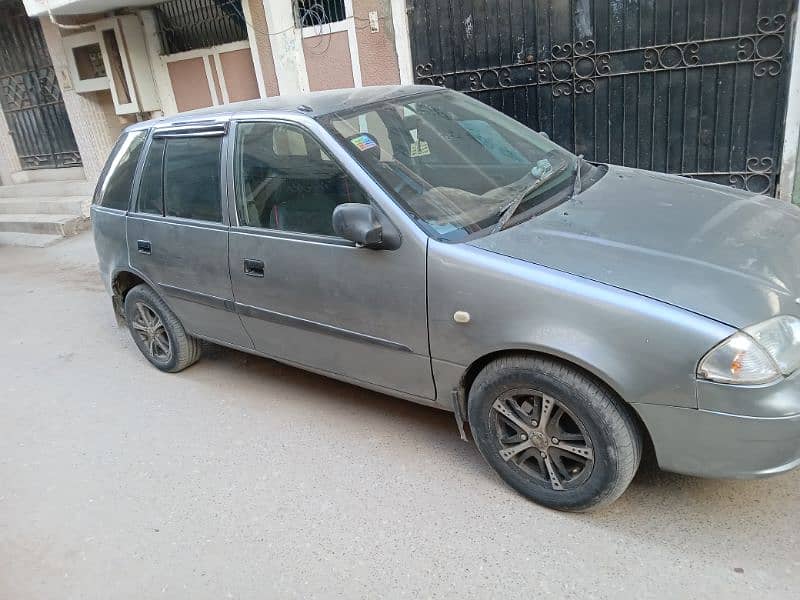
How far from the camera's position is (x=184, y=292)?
13.5ft

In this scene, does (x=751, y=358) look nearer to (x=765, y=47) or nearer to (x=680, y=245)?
(x=680, y=245)

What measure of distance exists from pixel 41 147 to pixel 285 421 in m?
10.9

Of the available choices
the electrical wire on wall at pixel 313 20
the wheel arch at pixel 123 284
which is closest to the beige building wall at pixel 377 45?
the electrical wire on wall at pixel 313 20

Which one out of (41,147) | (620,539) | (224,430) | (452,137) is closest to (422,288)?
(452,137)

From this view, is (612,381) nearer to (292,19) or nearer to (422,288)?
(422,288)

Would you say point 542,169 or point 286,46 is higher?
point 286,46

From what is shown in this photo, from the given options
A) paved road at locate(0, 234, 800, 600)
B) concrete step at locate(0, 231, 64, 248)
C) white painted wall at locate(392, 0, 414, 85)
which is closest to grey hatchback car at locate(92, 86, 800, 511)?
paved road at locate(0, 234, 800, 600)

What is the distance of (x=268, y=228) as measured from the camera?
11.4 feet

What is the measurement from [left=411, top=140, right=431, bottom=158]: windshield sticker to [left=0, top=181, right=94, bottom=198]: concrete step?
8943 millimetres

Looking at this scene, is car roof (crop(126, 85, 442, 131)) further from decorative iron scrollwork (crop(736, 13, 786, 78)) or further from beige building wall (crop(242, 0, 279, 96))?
beige building wall (crop(242, 0, 279, 96))

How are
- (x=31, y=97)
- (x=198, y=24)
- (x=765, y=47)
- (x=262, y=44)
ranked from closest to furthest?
(x=765, y=47), (x=262, y=44), (x=198, y=24), (x=31, y=97)

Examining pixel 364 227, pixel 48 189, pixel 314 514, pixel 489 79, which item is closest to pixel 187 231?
pixel 364 227

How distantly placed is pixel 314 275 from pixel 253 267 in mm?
489

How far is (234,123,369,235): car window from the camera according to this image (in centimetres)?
322
